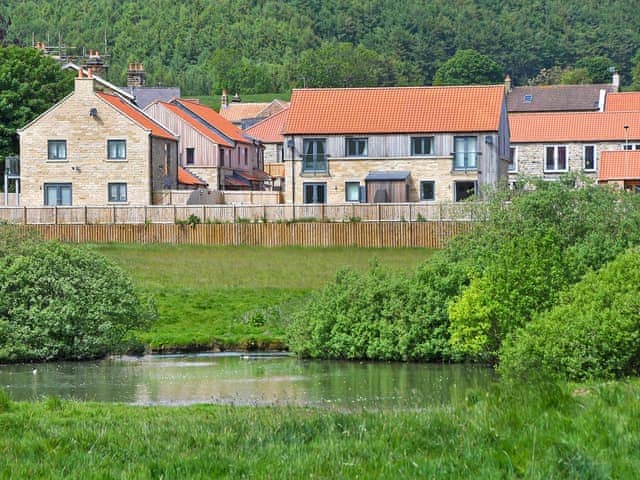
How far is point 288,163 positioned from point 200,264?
21668 millimetres

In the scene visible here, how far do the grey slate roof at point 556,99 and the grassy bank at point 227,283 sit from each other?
197 feet

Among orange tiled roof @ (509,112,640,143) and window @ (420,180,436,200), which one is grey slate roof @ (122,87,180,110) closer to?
orange tiled roof @ (509,112,640,143)

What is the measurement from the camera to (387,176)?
65688 millimetres

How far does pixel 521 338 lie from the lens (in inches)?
802

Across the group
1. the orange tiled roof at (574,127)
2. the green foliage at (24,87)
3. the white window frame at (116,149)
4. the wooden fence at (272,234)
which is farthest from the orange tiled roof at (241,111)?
the wooden fence at (272,234)

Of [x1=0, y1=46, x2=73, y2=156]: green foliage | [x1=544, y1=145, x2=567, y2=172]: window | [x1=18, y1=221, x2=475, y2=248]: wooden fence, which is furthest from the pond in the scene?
[x1=544, y1=145, x2=567, y2=172]: window

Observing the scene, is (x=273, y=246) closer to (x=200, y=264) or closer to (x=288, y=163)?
(x=200, y=264)

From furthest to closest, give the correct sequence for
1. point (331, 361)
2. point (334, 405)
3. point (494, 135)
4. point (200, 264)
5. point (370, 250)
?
point (494, 135) → point (370, 250) → point (200, 264) → point (331, 361) → point (334, 405)

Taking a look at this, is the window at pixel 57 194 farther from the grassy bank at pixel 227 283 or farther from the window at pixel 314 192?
the grassy bank at pixel 227 283

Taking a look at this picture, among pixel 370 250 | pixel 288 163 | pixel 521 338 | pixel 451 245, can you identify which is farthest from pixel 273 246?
pixel 521 338

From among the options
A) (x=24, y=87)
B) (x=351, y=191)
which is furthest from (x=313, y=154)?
(x=24, y=87)

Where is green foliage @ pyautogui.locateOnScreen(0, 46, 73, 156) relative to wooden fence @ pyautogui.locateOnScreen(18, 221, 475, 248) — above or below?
above

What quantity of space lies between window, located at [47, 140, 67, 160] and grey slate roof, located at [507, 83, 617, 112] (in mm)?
51250

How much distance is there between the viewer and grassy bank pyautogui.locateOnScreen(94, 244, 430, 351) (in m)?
31.4
